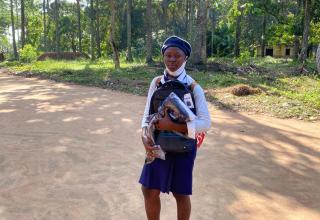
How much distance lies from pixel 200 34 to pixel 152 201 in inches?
593

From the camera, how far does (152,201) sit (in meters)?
2.78

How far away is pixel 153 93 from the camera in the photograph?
2.72 meters

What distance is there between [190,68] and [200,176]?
40.5ft

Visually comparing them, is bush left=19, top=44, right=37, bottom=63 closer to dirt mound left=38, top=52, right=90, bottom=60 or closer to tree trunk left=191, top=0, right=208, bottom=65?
dirt mound left=38, top=52, right=90, bottom=60

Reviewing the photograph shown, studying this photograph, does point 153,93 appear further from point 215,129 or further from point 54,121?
point 54,121

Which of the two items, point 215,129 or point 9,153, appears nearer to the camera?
point 9,153

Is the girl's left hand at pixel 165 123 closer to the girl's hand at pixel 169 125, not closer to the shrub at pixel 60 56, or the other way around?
the girl's hand at pixel 169 125

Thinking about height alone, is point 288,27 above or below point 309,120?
above

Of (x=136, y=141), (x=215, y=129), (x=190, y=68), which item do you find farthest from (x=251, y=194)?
(x=190, y=68)

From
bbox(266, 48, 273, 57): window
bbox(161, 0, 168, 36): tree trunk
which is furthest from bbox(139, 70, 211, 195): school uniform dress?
bbox(266, 48, 273, 57): window

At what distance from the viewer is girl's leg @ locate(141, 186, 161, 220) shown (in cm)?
275

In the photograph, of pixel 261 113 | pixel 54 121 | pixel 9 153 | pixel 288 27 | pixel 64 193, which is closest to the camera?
pixel 64 193

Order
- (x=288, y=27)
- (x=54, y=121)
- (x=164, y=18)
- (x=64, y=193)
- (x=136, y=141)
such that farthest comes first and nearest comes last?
(x=164, y=18) → (x=288, y=27) → (x=54, y=121) → (x=136, y=141) → (x=64, y=193)

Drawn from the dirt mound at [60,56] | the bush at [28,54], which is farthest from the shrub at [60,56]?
the bush at [28,54]
